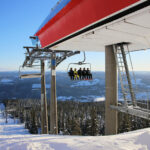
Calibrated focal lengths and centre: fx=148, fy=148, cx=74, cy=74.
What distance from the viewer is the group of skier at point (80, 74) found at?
651 centimetres

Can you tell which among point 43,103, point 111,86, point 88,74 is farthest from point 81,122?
point 111,86

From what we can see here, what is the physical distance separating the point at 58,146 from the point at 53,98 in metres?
4.16

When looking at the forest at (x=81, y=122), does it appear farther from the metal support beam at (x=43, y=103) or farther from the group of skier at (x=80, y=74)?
the group of skier at (x=80, y=74)

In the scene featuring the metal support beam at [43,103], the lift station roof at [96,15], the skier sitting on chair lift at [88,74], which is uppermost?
the lift station roof at [96,15]

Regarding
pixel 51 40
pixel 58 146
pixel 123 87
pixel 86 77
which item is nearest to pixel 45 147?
pixel 58 146

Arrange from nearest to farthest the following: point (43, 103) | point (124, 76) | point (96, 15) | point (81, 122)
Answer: point (96, 15) → point (124, 76) → point (43, 103) → point (81, 122)

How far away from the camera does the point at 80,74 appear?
6645 mm

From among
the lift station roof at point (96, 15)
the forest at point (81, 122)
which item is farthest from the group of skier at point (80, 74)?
the forest at point (81, 122)

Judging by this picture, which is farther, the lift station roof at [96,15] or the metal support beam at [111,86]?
the metal support beam at [111,86]

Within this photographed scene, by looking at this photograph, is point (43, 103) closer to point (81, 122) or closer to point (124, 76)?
point (124, 76)

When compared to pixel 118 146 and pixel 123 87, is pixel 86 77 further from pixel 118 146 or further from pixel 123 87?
pixel 118 146

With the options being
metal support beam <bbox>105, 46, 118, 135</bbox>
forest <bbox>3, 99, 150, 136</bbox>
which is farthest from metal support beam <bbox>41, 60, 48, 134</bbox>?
forest <bbox>3, 99, 150, 136</bbox>

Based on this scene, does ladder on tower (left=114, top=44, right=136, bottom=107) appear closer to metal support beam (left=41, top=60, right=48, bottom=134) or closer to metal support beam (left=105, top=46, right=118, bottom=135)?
metal support beam (left=105, top=46, right=118, bottom=135)

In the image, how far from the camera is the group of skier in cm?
651
